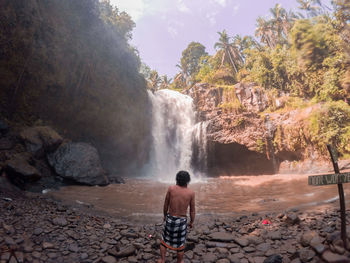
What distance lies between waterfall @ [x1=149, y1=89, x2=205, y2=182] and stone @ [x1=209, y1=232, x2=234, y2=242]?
14652 millimetres

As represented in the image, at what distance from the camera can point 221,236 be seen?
156 inches

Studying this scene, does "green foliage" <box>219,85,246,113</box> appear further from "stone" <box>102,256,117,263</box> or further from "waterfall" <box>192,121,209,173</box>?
"stone" <box>102,256,117,263</box>

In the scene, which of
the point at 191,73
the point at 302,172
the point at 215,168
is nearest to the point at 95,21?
the point at 215,168

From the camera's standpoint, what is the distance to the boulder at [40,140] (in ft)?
30.3

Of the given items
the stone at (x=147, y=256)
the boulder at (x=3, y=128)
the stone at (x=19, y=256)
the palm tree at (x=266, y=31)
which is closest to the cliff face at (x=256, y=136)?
the boulder at (x=3, y=128)

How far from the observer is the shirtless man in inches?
115

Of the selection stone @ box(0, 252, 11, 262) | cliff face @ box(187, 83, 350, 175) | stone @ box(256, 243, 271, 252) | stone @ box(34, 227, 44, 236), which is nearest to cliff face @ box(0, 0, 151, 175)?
cliff face @ box(187, 83, 350, 175)

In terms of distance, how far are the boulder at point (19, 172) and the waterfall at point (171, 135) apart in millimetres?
11816

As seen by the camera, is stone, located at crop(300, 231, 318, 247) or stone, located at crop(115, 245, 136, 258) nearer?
stone, located at crop(300, 231, 318, 247)

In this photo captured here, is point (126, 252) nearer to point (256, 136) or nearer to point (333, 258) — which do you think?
point (333, 258)

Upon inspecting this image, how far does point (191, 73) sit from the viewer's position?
4275 centimetres

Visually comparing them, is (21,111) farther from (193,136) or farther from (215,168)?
(215,168)

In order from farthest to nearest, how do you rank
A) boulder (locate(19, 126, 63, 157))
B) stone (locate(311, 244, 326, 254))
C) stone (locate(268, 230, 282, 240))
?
1. boulder (locate(19, 126, 63, 157))
2. stone (locate(268, 230, 282, 240))
3. stone (locate(311, 244, 326, 254))

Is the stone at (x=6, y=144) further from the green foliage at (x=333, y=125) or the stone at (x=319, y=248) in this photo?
the green foliage at (x=333, y=125)
